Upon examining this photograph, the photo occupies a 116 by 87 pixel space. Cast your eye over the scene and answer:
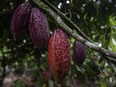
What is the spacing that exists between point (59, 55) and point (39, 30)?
18 centimetres

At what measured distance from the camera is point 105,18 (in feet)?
7.09

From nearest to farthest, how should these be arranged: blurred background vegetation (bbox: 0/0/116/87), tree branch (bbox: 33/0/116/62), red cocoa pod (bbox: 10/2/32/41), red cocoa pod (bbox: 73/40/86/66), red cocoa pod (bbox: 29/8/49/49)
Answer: tree branch (bbox: 33/0/116/62), red cocoa pod (bbox: 29/8/49/49), red cocoa pod (bbox: 10/2/32/41), red cocoa pod (bbox: 73/40/86/66), blurred background vegetation (bbox: 0/0/116/87)

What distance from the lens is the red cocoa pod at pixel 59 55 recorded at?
1233mm

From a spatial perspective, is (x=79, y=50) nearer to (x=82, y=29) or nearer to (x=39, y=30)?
(x=39, y=30)

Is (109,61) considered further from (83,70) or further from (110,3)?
(83,70)

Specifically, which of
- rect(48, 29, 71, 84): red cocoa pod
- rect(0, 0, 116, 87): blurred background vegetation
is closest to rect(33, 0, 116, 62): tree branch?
rect(48, 29, 71, 84): red cocoa pod

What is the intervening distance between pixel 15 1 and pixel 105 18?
639 mm

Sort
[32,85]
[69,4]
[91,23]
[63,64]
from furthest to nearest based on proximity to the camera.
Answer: [32,85], [91,23], [69,4], [63,64]

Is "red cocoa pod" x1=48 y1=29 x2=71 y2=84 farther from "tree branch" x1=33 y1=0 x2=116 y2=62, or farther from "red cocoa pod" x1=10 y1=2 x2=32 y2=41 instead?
"red cocoa pod" x1=10 y1=2 x2=32 y2=41

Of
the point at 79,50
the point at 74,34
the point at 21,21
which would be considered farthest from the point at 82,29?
the point at 74,34

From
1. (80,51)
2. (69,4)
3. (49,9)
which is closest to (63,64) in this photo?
(49,9)

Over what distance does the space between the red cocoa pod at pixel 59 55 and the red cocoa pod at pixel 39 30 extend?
3.4 inches

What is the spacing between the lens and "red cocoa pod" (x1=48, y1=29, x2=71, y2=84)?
1233 mm

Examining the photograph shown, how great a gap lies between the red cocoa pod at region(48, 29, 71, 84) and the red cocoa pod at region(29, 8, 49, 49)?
0.09 meters
